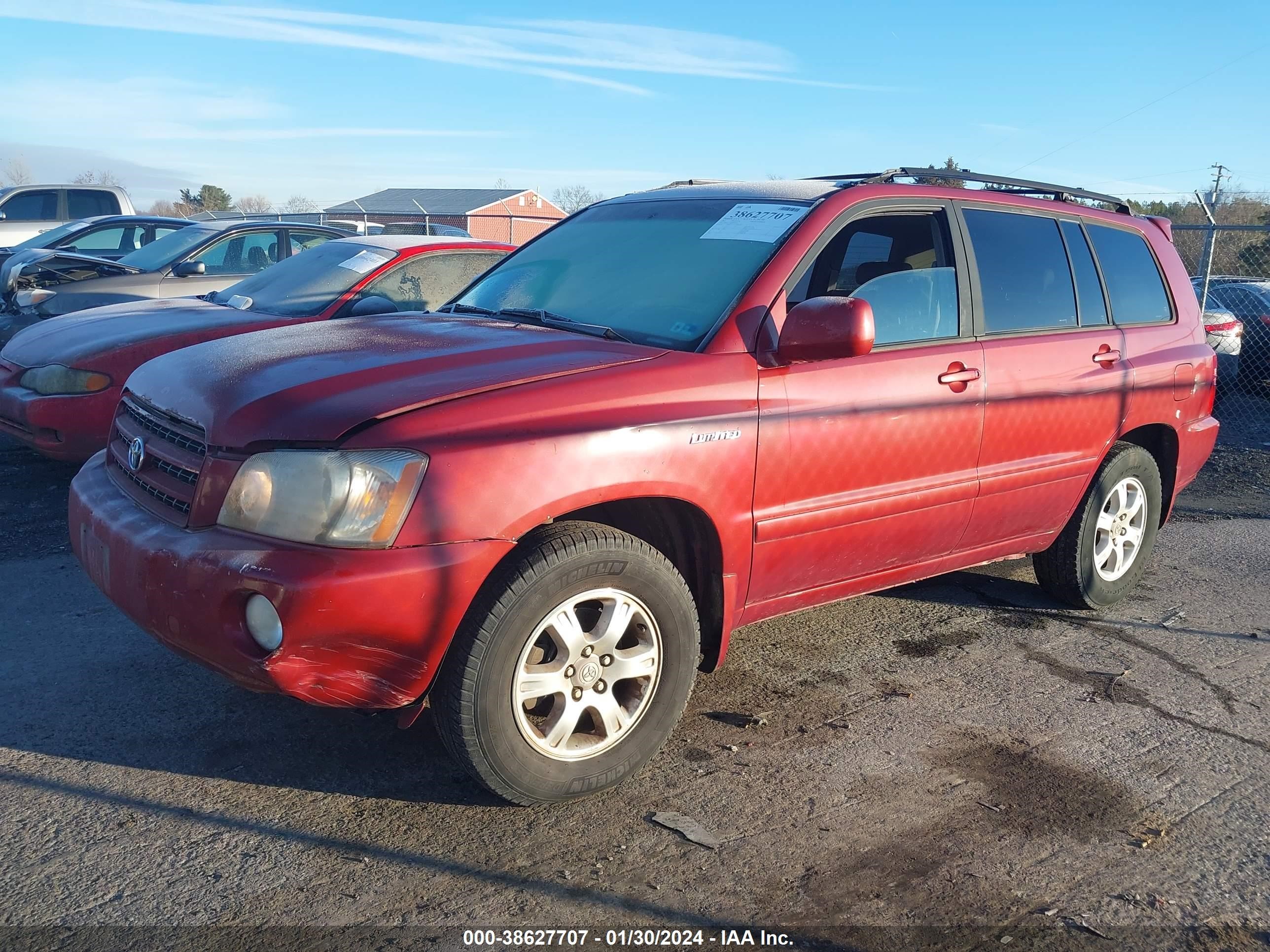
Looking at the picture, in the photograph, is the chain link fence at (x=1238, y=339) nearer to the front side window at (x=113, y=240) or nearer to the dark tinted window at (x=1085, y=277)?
the dark tinted window at (x=1085, y=277)

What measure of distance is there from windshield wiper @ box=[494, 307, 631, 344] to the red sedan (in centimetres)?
184

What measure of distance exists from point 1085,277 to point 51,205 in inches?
654

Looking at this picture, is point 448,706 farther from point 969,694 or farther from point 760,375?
point 969,694

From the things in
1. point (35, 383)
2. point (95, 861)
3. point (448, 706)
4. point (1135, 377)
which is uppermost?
point (1135, 377)

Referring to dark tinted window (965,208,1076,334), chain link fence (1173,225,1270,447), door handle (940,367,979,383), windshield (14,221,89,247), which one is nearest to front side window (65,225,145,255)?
windshield (14,221,89,247)

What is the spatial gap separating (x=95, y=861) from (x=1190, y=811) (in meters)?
3.18

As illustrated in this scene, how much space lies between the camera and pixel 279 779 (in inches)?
128

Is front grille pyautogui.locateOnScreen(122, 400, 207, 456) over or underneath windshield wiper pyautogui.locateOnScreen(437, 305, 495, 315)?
underneath

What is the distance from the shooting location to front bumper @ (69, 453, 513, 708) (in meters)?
2.71

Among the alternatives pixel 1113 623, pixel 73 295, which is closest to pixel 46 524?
pixel 73 295

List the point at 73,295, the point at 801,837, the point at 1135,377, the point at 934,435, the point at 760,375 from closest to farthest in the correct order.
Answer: the point at 801,837, the point at 760,375, the point at 934,435, the point at 1135,377, the point at 73,295

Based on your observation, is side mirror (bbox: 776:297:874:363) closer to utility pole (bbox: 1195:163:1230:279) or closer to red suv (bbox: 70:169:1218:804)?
red suv (bbox: 70:169:1218:804)

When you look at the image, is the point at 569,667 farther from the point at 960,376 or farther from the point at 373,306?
the point at 373,306

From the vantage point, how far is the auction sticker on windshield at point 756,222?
12.4ft
